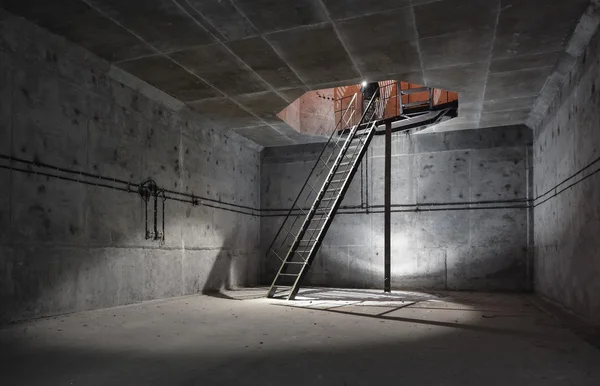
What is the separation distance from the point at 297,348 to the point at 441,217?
790 cm

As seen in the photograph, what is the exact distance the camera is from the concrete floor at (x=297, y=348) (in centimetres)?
336

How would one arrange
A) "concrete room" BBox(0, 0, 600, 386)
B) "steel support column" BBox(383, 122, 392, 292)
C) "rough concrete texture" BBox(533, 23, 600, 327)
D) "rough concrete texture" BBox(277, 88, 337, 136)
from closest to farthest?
"concrete room" BBox(0, 0, 600, 386) → "rough concrete texture" BBox(533, 23, 600, 327) → "steel support column" BBox(383, 122, 392, 292) → "rough concrete texture" BBox(277, 88, 337, 136)

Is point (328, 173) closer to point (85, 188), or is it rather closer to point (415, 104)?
point (415, 104)

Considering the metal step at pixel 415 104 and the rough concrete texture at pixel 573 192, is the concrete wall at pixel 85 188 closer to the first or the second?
the metal step at pixel 415 104

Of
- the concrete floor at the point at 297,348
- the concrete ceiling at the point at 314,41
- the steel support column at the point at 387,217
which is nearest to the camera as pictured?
the concrete floor at the point at 297,348

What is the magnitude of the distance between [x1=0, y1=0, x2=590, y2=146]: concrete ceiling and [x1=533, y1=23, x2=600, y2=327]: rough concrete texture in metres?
0.70

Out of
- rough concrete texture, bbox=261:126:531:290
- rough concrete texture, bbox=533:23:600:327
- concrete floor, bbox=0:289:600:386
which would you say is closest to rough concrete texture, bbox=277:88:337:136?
rough concrete texture, bbox=261:126:531:290

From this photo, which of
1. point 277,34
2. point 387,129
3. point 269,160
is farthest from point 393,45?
point 269,160

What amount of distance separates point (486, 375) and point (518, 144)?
29.0ft

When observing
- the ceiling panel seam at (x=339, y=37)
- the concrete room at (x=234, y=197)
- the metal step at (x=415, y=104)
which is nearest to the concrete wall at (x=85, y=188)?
the concrete room at (x=234, y=197)

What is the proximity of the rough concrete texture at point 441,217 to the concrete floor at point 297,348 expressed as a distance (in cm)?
384

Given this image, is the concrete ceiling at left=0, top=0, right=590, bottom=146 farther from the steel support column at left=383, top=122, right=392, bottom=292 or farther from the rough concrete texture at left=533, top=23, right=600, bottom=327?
the steel support column at left=383, top=122, right=392, bottom=292

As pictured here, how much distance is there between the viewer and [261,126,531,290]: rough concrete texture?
10.7 m

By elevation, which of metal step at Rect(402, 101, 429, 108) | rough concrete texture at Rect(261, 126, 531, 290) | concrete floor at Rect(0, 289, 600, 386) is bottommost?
concrete floor at Rect(0, 289, 600, 386)
